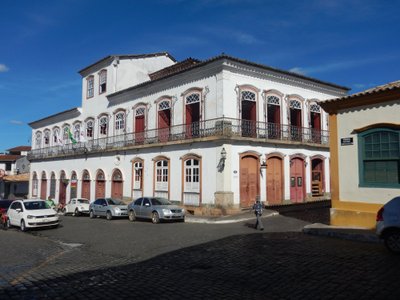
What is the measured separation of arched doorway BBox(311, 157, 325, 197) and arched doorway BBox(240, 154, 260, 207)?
18.8 ft

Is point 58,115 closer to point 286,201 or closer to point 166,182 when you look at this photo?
point 166,182

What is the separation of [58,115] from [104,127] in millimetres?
10242

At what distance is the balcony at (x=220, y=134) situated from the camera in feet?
66.9

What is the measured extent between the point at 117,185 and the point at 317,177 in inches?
599

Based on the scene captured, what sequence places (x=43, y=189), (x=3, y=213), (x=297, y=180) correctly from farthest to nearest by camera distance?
(x=43, y=189) < (x=297, y=180) < (x=3, y=213)

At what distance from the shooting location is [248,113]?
2277 cm

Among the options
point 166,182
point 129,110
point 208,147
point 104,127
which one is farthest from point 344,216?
point 104,127

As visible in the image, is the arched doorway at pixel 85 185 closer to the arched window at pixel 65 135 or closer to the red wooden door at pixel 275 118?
the arched window at pixel 65 135

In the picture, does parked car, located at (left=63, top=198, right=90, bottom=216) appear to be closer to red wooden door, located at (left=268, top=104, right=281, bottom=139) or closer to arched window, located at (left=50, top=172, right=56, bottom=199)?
arched window, located at (left=50, top=172, right=56, bottom=199)

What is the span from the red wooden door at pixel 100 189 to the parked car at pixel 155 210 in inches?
410

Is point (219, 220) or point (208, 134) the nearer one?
point (219, 220)

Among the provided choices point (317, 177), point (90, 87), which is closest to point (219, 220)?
point (317, 177)

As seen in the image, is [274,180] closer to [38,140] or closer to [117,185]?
[117,185]

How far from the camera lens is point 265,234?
Result: 1298cm
